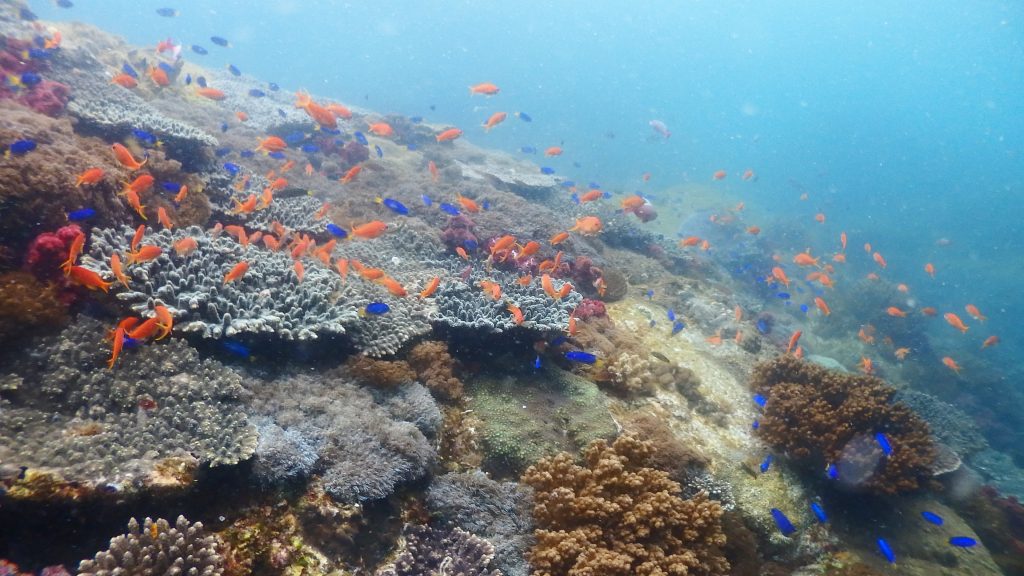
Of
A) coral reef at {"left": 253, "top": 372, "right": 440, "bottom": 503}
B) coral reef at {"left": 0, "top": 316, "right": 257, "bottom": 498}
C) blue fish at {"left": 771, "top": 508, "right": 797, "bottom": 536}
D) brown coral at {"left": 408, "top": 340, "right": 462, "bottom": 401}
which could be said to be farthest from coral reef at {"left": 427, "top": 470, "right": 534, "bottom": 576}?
blue fish at {"left": 771, "top": 508, "right": 797, "bottom": 536}

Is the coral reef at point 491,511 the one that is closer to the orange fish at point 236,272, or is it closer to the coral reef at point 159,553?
the coral reef at point 159,553

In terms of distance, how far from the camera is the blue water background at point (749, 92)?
4447 cm

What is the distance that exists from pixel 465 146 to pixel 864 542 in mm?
22206

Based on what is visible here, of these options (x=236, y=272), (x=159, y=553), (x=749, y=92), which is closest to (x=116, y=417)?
(x=159, y=553)

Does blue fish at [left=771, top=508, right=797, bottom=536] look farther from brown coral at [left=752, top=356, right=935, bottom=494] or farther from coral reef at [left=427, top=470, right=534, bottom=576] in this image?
coral reef at [left=427, top=470, right=534, bottom=576]

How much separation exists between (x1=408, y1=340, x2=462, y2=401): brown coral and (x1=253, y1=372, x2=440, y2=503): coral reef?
39 centimetres

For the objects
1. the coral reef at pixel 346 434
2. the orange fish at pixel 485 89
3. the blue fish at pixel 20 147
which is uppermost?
the orange fish at pixel 485 89

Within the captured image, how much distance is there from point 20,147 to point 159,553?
495 cm

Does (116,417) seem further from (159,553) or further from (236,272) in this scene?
(236,272)

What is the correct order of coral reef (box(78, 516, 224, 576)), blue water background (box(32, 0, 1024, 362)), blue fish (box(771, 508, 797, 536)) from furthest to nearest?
blue water background (box(32, 0, 1024, 362))
blue fish (box(771, 508, 797, 536))
coral reef (box(78, 516, 224, 576))

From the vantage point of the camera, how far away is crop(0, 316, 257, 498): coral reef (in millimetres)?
3074

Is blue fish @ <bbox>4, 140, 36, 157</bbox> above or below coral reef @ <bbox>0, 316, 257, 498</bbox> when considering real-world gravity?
above

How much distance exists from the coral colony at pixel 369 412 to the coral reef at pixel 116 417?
2 cm

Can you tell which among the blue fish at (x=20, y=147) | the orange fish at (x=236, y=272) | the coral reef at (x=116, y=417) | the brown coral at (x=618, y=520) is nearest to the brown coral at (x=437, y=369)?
the brown coral at (x=618, y=520)
